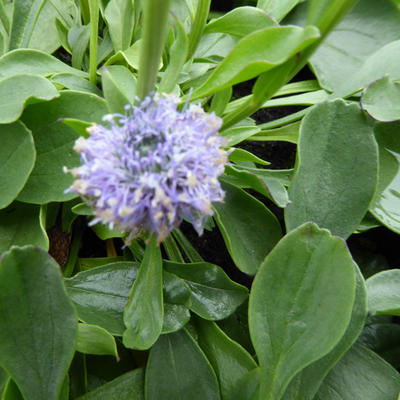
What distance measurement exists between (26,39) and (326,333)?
714 millimetres

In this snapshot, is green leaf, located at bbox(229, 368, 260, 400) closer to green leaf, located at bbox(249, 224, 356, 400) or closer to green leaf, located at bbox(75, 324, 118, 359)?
green leaf, located at bbox(249, 224, 356, 400)

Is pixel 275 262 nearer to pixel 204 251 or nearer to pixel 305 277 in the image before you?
pixel 305 277

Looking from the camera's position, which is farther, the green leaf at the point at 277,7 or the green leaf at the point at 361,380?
the green leaf at the point at 277,7

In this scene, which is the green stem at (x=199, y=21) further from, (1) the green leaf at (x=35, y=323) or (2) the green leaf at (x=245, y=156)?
(1) the green leaf at (x=35, y=323)

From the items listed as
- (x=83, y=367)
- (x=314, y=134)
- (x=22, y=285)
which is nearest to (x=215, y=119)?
(x=314, y=134)

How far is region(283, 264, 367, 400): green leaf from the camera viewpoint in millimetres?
634

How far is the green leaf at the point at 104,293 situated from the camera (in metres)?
0.66

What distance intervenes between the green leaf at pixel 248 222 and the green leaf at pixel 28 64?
368mm

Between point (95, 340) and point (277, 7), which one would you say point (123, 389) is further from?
point (277, 7)

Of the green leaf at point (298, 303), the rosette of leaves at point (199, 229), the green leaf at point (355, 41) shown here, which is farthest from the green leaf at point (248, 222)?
the green leaf at point (355, 41)

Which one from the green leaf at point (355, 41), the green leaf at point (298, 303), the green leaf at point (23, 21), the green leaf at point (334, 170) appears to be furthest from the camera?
the green leaf at point (355, 41)

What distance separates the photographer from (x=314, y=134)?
70 cm

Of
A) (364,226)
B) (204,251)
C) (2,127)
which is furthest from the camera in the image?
(204,251)

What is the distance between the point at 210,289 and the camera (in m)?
0.74
